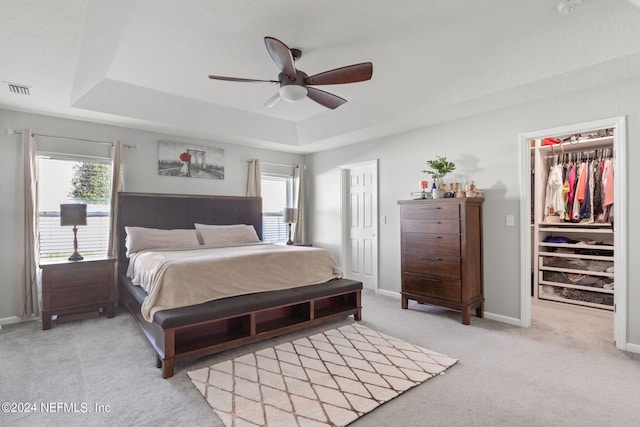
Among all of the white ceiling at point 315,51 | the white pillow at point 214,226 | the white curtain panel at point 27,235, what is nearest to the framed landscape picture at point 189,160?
the white ceiling at point 315,51

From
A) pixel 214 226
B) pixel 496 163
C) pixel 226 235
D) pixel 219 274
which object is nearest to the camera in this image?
pixel 219 274

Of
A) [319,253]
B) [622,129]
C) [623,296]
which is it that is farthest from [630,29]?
[319,253]

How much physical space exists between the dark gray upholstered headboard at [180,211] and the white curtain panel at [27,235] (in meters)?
0.85

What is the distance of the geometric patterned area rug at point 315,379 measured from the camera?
196 centimetres

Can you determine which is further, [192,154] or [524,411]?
[192,154]

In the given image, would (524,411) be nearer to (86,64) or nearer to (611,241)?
(611,241)

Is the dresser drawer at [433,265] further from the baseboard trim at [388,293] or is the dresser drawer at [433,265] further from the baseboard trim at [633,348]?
the baseboard trim at [633,348]

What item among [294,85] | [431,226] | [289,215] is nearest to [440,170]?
[431,226]

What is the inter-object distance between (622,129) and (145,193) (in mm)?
5374

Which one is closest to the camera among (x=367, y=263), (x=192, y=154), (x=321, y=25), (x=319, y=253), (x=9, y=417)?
(x=9, y=417)

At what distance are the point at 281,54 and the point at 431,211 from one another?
244cm

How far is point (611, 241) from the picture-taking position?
4.06 meters

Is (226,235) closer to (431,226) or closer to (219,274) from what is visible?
(219,274)

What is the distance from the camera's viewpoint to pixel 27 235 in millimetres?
3689
